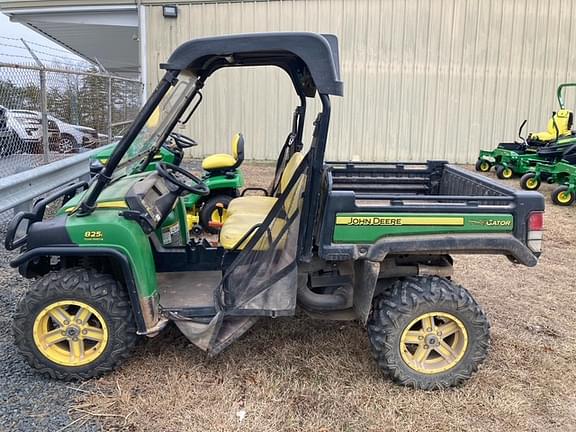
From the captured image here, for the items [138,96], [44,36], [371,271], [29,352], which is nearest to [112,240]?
[29,352]

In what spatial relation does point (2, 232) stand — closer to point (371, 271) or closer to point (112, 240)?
point (112, 240)

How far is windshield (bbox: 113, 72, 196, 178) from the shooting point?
9.32ft

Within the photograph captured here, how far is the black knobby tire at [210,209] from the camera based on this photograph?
231 inches

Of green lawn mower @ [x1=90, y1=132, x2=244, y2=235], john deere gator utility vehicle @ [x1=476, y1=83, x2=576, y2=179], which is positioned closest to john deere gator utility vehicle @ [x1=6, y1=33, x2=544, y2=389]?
green lawn mower @ [x1=90, y1=132, x2=244, y2=235]

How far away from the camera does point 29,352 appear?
2.89 m

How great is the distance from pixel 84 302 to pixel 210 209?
3077 millimetres

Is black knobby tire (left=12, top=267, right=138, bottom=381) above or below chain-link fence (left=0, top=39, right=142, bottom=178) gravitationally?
below

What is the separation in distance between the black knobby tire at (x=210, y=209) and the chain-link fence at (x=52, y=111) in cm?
204

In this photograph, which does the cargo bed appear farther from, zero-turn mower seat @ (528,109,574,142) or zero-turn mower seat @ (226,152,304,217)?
zero-turn mower seat @ (528,109,574,142)

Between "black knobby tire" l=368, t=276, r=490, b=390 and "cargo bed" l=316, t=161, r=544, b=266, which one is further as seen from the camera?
"black knobby tire" l=368, t=276, r=490, b=390

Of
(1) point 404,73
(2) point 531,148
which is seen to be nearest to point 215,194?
(2) point 531,148

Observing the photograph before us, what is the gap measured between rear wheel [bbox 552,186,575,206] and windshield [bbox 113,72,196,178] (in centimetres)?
694

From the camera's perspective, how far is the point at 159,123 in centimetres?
304

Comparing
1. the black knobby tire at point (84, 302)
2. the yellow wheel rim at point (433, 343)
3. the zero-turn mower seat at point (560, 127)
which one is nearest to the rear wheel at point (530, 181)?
the zero-turn mower seat at point (560, 127)
